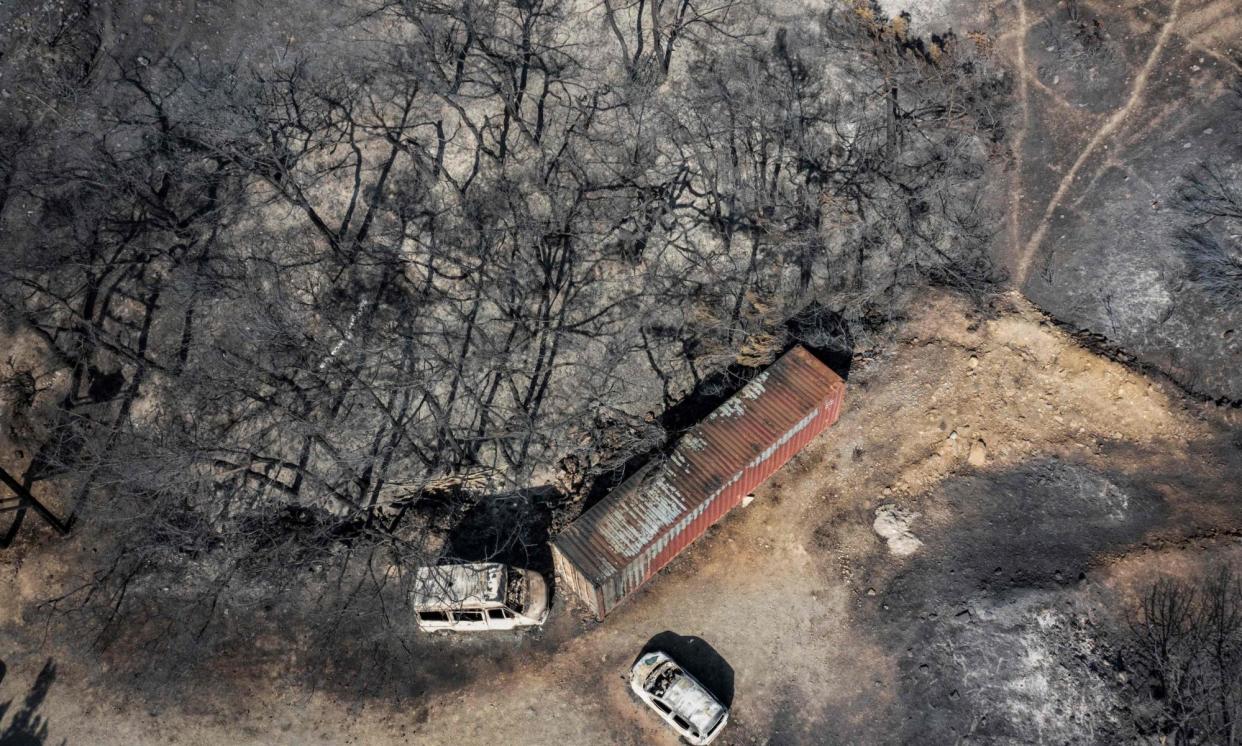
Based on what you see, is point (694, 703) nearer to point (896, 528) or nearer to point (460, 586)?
point (460, 586)

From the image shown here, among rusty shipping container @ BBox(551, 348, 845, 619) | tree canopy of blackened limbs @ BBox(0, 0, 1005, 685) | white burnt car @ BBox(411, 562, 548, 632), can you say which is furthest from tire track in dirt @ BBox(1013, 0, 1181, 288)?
white burnt car @ BBox(411, 562, 548, 632)

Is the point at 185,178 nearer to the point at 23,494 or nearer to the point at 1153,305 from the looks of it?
the point at 23,494

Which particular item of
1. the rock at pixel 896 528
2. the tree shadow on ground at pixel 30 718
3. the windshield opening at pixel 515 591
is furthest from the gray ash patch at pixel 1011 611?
the tree shadow on ground at pixel 30 718

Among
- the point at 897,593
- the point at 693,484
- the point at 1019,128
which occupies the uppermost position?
the point at 1019,128

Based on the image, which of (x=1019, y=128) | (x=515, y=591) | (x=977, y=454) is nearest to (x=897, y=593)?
(x=977, y=454)

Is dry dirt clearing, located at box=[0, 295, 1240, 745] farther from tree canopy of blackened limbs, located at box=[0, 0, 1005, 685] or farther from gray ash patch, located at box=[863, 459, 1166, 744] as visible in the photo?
tree canopy of blackened limbs, located at box=[0, 0, 1005, 685]

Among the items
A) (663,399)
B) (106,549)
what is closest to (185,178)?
(106,549)

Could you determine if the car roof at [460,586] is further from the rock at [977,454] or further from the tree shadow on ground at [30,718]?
the rock at [977,454]
